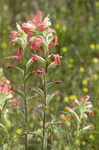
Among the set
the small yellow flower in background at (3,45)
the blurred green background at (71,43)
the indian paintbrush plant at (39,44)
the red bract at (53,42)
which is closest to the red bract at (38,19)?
the indian paintbrush plant at (39,44)

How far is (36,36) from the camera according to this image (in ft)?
4.63

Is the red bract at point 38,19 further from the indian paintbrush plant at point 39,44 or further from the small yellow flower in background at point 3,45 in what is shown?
the small yellow flower in background at point 3,45

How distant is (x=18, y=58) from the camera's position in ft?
4.91

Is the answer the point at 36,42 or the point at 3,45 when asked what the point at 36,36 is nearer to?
the point at 36,42

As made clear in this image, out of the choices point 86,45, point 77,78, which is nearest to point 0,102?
point 77,78

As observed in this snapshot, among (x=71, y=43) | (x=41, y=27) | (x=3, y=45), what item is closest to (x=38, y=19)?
(x=41, y=27)

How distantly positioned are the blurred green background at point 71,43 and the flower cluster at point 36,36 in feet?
2.71

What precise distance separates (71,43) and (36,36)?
1988mm

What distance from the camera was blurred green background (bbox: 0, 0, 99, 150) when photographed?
2945mm

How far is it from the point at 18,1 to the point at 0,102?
3108 mm

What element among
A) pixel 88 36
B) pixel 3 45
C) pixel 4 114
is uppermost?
pixel 88 36

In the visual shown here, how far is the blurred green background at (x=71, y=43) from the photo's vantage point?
2.95 meters

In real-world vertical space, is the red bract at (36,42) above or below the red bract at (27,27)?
below

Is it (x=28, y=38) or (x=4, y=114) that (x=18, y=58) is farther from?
(x=4, y=114)
